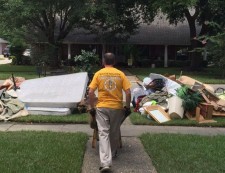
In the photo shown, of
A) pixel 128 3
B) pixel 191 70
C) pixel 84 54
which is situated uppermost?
pixel 128 3

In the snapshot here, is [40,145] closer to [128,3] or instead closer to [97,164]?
[97,164]

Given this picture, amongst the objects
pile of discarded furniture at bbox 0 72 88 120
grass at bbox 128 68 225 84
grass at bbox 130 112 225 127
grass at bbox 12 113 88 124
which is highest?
pile of discarded furniture at bbox 0 72 88 120

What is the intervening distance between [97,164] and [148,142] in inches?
73.2

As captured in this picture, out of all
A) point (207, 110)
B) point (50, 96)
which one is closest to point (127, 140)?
point (207, 110)

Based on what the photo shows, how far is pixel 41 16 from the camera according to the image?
36.9 metres

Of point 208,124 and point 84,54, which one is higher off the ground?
point 84,54

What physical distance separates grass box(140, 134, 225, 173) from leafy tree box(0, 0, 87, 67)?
2245 cm

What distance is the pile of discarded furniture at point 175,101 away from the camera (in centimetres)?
1209

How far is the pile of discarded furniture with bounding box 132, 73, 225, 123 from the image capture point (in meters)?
12.1

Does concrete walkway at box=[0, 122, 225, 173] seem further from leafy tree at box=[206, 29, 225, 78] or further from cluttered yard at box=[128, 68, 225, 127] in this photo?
leafy tree at box=[206, 29, 225, 78]

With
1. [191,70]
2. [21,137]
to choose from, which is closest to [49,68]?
[191,70]

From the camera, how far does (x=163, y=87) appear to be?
46.1 feet

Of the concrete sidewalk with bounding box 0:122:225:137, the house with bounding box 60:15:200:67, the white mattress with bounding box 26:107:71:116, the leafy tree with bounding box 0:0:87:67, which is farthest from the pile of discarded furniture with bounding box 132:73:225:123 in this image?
the house with bounding box 60:15:200:67

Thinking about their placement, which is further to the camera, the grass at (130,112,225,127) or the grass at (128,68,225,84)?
the grass at (128,68,225,84)
